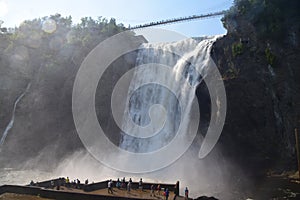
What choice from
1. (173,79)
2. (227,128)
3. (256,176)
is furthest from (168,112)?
(256,176)

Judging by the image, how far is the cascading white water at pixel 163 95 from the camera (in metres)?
42.5

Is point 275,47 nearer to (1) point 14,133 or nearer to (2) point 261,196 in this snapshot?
(2) point 261,196

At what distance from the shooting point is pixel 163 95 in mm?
46031

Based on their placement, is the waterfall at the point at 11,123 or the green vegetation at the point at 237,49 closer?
the green vegetation at the point at 237,49

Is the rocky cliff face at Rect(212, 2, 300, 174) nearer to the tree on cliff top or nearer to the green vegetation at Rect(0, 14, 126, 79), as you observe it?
the tree on cliff top

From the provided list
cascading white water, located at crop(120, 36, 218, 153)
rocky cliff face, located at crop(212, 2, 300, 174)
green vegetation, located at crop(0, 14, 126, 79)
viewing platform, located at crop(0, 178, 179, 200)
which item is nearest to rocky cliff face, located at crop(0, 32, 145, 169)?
green vegetation, located at crop(0, 14, 126, 79)

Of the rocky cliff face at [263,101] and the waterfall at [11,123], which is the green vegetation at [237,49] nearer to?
the rocky cliff face at [263,101]

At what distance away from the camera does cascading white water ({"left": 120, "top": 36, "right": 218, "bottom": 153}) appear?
42500mm

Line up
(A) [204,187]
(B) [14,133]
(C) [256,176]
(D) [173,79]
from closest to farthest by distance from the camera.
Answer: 1. (A) [204,187]
2. (C) [256,176]
3. (D) [173,79]
4. (B) [14,133]

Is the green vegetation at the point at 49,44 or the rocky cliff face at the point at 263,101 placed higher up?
the green vegetation at the point at 49,44

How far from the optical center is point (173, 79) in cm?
4675

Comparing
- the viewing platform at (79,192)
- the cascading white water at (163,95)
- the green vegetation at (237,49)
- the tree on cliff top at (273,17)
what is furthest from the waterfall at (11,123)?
the tree on cliff top at (273,17)

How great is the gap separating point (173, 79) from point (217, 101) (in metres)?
8.95

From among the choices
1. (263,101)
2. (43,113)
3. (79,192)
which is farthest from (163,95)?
(79,192)
